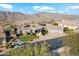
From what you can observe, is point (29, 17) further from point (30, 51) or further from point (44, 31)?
point (30, 51)

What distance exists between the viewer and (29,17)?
3277 millimetres

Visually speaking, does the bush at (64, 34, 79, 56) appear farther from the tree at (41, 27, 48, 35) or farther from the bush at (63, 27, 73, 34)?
the tree at (41, 27, 48, 35)

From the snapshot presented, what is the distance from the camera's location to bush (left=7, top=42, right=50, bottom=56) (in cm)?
327

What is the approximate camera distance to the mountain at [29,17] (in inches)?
129

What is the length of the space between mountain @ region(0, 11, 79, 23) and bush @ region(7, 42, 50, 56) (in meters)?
0.24

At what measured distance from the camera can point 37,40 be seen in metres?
3.28

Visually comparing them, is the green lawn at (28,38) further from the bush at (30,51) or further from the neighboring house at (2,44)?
the neighboring house at (2,44)

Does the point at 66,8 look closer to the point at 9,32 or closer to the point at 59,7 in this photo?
the point at 59,7

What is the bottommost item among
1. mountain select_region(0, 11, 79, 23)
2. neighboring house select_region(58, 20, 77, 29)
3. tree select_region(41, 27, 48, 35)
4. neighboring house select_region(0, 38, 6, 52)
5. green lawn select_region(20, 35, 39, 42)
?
neighboring house select_region(0, 38, 6, 52)

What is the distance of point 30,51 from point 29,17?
0.32 metres

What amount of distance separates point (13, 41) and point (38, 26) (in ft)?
0.90

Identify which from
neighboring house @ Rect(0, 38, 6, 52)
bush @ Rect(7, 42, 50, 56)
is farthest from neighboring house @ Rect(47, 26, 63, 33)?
neighboring house @ Rect(0, 38, 6, 52)

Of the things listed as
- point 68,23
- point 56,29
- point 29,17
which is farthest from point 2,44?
point 68,23

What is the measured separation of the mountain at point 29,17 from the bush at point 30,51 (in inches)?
9.4
